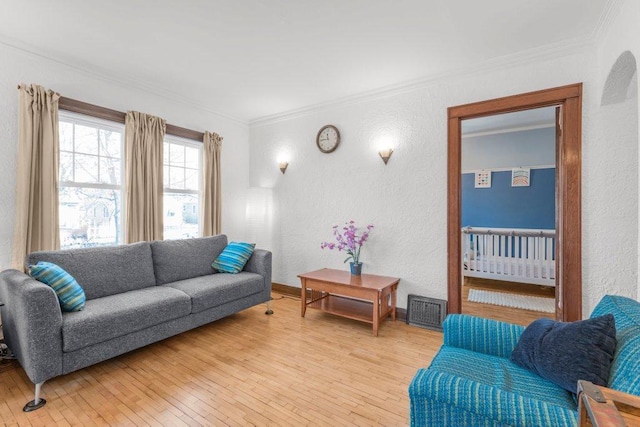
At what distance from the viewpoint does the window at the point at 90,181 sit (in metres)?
3.03

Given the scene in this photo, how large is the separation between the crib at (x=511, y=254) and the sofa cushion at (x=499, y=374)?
3419mm

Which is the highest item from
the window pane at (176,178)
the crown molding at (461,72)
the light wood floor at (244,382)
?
the crown molding at (461,72)

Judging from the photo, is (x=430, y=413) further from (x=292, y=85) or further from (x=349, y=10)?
(x=292, y=85)

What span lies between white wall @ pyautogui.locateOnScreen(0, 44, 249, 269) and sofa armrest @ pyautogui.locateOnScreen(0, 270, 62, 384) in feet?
3.10

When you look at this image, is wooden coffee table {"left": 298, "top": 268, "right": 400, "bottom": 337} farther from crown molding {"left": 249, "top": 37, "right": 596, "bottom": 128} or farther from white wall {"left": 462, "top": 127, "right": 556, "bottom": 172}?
white wall {"left": 462, "top": 127, "right": 556, "bottom": 172}

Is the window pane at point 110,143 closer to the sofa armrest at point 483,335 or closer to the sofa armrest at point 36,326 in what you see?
the sofa armrest at point 36,326

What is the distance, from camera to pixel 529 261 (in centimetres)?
449

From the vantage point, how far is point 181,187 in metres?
4.06

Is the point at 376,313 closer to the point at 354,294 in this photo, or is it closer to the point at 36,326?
the point at 354,294

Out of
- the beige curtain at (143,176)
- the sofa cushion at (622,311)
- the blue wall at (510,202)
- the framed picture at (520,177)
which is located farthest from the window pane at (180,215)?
the framed picture at (520,177)

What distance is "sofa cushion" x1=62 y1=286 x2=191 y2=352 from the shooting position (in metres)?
2.07

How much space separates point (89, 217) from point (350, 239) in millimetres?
2801

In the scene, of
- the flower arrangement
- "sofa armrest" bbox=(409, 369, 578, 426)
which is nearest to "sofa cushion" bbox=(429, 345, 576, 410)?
"sofa armrest" bbox=(409, 369, 578, 426)

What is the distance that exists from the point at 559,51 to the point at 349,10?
1.90 m
